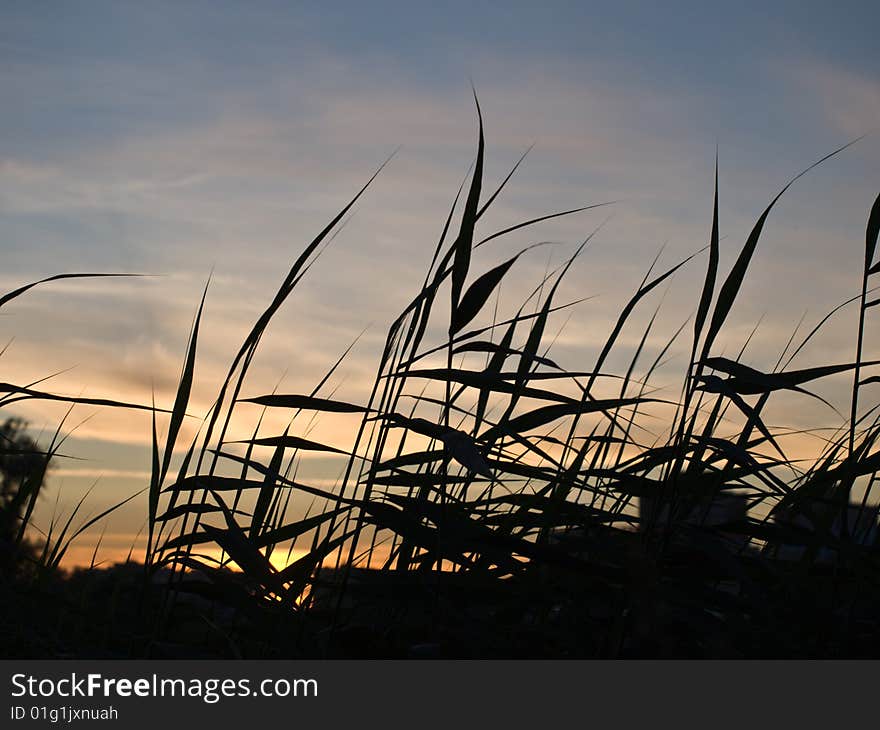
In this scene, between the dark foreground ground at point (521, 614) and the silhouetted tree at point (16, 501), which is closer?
the dark foreground ground at point (521, 614)

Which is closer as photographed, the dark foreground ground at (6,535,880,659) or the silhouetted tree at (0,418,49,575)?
the dark foreground ground at (6,535,880,659)

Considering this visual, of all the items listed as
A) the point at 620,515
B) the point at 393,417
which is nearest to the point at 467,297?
the point at 393,417

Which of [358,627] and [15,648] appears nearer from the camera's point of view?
[15,648]

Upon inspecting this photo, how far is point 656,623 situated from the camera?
0.93 metres

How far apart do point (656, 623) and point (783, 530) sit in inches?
A: 33.7
